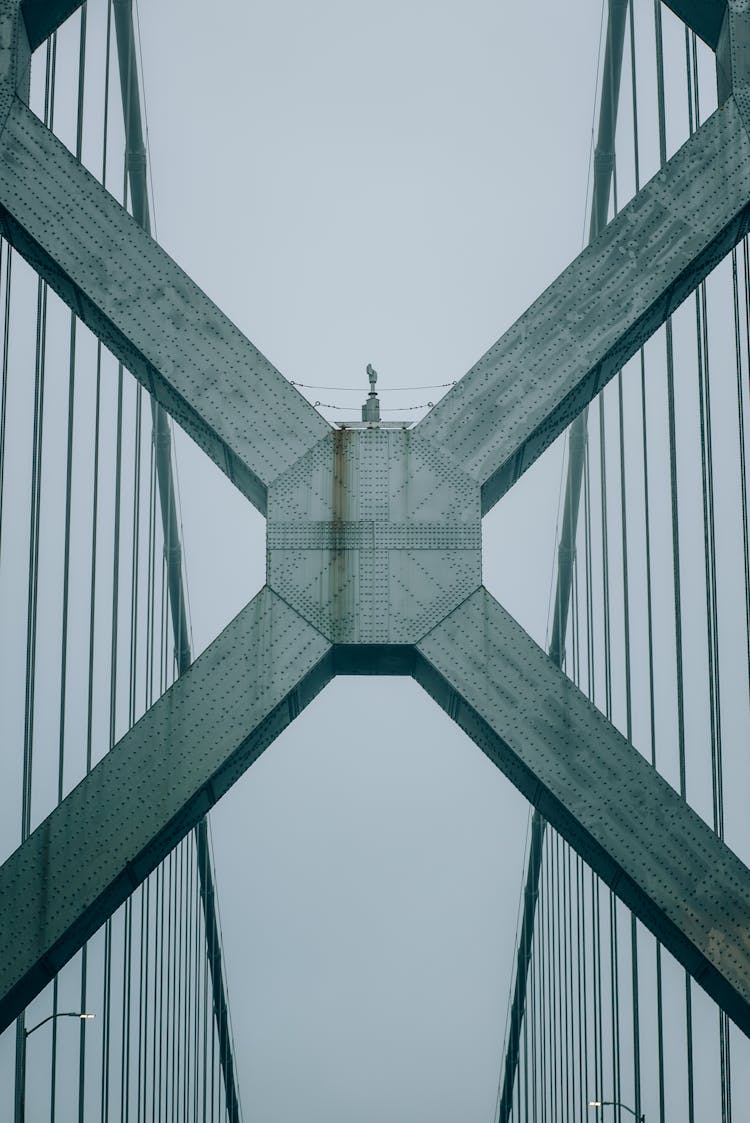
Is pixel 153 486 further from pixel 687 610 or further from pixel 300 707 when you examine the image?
pixel 300 707

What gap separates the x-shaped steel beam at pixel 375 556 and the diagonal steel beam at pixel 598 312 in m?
0.01

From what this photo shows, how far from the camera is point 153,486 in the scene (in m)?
34.7

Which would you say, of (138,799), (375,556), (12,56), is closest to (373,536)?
(375,556)

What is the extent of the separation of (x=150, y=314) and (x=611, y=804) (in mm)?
3595

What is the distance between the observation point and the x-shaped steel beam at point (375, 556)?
406 inches

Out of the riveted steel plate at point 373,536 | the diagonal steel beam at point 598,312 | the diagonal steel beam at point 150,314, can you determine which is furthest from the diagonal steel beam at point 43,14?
the diagonal steel beam at point 598,312

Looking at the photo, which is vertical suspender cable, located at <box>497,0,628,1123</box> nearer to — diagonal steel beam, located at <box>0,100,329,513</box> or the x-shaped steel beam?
the x-shaped steel beam

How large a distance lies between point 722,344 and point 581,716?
1217 cm

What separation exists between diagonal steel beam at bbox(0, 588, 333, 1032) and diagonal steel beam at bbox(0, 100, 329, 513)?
93cm

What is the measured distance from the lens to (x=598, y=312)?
11016mm

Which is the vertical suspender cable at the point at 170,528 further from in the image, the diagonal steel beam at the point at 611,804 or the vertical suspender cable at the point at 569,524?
the diagonal steel beam at the point at 611,804

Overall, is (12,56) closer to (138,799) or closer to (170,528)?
(138,799)

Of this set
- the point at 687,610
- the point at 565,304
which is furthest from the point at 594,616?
the point at 565,304

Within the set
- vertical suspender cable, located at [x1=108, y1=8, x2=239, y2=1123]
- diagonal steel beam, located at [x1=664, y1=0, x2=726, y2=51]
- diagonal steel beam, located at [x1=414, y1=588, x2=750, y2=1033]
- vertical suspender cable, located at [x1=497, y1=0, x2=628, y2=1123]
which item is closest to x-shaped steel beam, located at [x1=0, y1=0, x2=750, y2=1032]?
diagonal steel beam, located at [x1=414, y1=588, x2=750, y2=1033]
